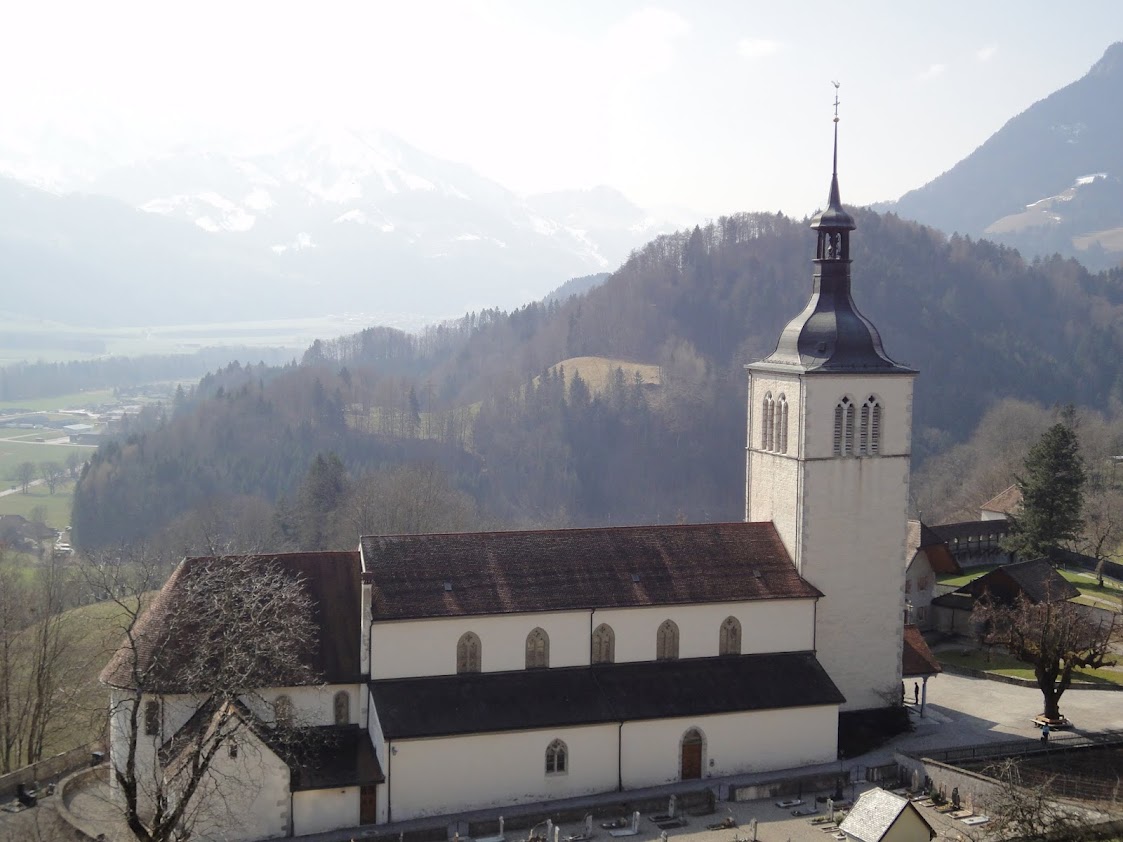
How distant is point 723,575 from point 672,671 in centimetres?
352

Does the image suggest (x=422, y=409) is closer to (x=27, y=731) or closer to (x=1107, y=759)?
(x=27, y=731)

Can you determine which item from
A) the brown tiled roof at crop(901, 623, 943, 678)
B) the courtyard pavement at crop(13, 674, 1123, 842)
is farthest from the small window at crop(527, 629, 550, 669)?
the brown tiled roof at crop(901, 623, 943, 678)

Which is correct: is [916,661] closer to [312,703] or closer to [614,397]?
[312,703]

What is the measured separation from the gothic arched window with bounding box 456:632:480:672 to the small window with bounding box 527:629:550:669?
1.62 meters

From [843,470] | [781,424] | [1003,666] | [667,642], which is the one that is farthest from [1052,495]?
[667,642]

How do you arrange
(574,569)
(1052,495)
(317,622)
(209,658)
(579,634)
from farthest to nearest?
(1052,495) < (574,569) < (579,634) < (317,622) < (209,658)

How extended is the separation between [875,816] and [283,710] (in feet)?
53.0

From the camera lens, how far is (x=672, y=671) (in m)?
36.7

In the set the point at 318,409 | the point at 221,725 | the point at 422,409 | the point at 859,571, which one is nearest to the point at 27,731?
the point at 221,725

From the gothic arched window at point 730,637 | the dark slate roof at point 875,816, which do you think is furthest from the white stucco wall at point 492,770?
the dark slate roof at point 875,816

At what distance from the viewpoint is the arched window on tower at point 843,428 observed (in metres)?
38.8

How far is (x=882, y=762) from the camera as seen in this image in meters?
37.1

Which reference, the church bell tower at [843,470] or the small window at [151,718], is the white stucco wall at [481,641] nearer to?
the small window at [151,718]

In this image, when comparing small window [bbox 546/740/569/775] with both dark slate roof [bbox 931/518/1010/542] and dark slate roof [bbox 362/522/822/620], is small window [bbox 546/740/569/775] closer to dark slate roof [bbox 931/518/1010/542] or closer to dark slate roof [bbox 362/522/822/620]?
dark slate roof [bbox 362/522/822/620]
